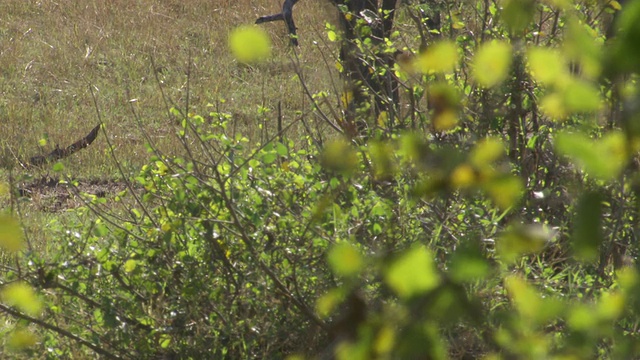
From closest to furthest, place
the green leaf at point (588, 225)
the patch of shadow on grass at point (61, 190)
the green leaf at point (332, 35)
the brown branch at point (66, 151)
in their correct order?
the green leaf at point (588, 225), the green leaf at point (332, 35), the patch of shadow on grass at point (61, 190), the brown branch at point (66, 151)

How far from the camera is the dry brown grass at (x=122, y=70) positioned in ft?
27.3

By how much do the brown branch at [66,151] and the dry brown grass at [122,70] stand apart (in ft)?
0.27

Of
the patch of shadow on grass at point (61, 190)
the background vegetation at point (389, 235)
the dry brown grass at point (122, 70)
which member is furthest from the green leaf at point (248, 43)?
the dry brown grass at point (122, 70)

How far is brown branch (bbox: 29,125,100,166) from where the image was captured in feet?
25.0

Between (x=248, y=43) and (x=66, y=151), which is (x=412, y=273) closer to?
(x=248, y=43)

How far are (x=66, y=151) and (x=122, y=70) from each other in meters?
3.01

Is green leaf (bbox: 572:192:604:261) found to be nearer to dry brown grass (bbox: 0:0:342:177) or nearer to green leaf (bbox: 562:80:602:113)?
green leaf (bbox: 562:80:602:113)

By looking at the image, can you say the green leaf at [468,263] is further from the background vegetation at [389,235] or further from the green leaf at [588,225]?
the green leaf at [588,225]

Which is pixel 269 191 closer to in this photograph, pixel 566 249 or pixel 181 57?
pixel 566 249

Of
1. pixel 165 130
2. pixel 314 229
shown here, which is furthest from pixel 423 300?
pixel 165 130

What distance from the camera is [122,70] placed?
10.5m

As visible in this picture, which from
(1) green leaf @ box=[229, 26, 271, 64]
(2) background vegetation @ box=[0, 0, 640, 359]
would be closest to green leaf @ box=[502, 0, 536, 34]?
(2) background vegetation @ box=[0, 0, 640, 359]

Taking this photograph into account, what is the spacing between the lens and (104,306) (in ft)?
10.1

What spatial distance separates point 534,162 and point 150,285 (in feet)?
5.29
